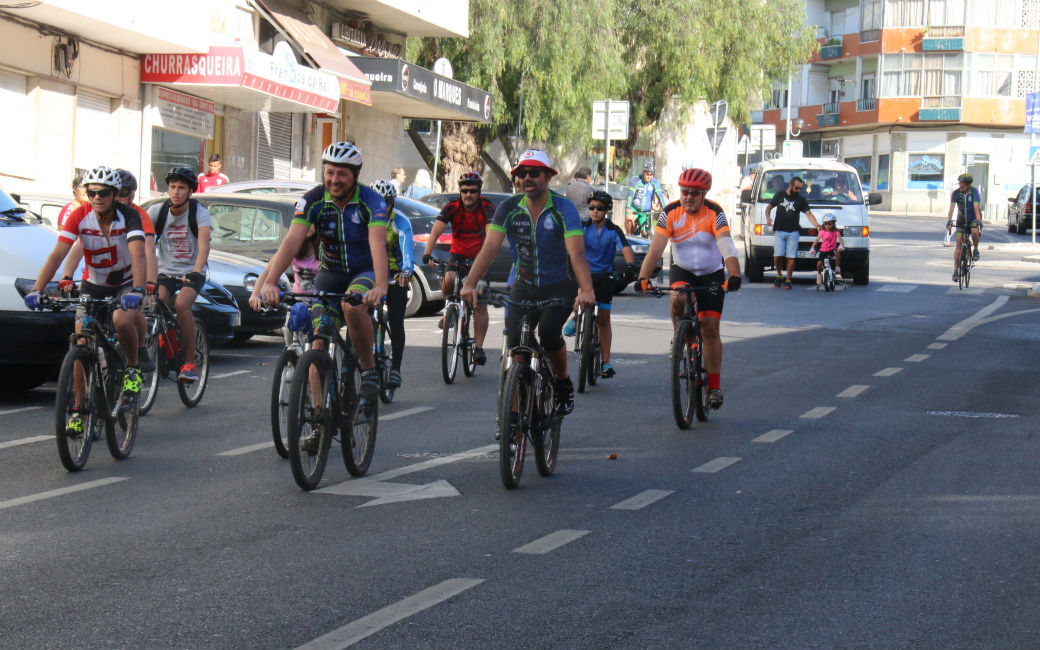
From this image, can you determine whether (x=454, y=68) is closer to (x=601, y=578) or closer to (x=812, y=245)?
(x=812, y=245)

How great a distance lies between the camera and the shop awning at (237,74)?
89.5 ft

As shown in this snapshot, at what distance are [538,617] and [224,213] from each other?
1236 cm

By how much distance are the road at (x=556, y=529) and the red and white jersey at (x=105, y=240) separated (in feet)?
3.59

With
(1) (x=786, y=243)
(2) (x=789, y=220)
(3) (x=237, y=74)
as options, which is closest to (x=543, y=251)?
(2) (x=789, y=220)

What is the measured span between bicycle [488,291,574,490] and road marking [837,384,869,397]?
15.5 ft

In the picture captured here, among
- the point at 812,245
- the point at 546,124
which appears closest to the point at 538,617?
the point at 812,245

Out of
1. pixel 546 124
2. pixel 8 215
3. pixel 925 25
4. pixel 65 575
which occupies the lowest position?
pixel 65 575

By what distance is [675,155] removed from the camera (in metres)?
52.8

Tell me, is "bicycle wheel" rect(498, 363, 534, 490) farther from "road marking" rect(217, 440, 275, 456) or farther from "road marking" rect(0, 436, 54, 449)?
A: "road marking" rect(0, 436, 54, 449)

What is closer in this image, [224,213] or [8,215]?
[8,215]

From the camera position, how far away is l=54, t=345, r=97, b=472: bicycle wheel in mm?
8500

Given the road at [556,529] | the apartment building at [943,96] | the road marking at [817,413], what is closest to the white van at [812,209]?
the road at [556,529]

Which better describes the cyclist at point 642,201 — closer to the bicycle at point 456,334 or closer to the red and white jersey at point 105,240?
the bicycle at point 456,334

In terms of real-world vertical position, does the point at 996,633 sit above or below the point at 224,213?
below
